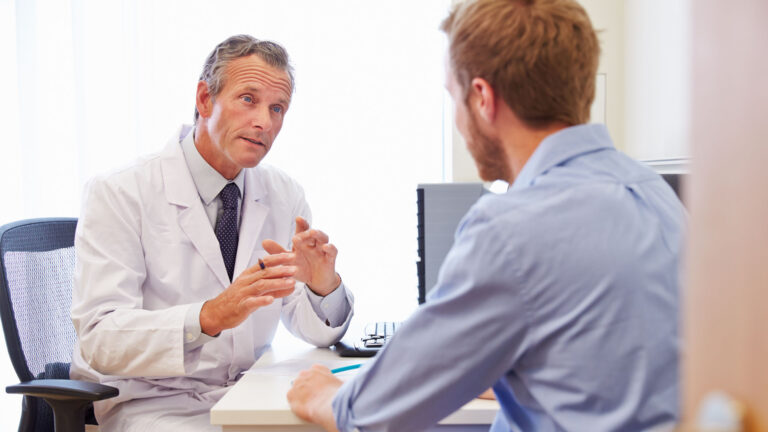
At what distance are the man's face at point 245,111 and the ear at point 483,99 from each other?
751 millimetres

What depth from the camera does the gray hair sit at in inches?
59.7

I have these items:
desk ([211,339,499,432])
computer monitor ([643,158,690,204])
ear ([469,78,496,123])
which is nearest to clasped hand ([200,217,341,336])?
desk ([211,339,499,432])

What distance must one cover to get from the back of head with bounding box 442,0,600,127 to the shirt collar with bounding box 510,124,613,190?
38mm

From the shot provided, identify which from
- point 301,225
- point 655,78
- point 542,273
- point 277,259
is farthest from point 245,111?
point 655,78

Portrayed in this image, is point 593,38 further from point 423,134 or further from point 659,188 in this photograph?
point 423,134

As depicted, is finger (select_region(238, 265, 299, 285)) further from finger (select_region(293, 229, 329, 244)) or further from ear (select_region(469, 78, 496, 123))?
ear (select_region(469, 78, 496, 123))

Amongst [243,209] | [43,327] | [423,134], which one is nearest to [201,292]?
[243,209]

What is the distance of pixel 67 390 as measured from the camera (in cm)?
120

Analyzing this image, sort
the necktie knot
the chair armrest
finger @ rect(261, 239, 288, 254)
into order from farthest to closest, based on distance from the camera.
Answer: the necktie knot
finger @ rect(261, 239, 288, 254)
the chair armrest

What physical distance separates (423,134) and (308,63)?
0.53m

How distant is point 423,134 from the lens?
245 centimetres

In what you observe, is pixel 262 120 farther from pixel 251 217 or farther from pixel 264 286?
pixel 264 286

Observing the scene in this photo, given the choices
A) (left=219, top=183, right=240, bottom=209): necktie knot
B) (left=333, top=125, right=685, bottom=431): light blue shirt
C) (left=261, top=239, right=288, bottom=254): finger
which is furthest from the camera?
(left=219, top=183, right=240, bottom=209): necktie knot

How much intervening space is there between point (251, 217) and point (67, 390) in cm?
56
